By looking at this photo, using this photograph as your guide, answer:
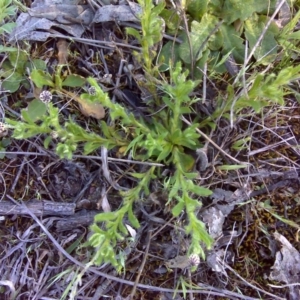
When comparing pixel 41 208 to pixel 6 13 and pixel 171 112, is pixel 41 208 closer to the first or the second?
pixel 171 112

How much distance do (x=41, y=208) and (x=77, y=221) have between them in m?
0.15

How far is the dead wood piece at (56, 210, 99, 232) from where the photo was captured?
5.46ft

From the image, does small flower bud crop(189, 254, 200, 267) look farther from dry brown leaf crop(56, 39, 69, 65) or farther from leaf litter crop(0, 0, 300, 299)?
dry brown leaf crop(56, 39, 69, 65)

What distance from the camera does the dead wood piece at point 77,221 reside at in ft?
5.46

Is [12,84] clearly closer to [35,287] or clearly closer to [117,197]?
[117,197]

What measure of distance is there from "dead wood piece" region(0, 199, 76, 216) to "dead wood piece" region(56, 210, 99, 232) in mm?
25

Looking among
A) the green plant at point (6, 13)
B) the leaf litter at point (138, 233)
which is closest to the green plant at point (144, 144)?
the leaf litter at point (138, 233)

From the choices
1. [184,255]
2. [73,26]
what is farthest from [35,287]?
[73,26]

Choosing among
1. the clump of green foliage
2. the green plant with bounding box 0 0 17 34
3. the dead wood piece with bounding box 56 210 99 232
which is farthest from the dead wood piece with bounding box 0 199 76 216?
the green plant with bounding box 0 0 17 34

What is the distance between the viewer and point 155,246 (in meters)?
1.64

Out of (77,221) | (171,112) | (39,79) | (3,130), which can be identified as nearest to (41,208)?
(77,221)

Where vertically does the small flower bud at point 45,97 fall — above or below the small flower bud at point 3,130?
above

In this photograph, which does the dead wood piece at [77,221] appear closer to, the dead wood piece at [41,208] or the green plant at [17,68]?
the dead wood piece at [41,208]

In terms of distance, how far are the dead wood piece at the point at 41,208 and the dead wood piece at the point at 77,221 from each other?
0.08ft
